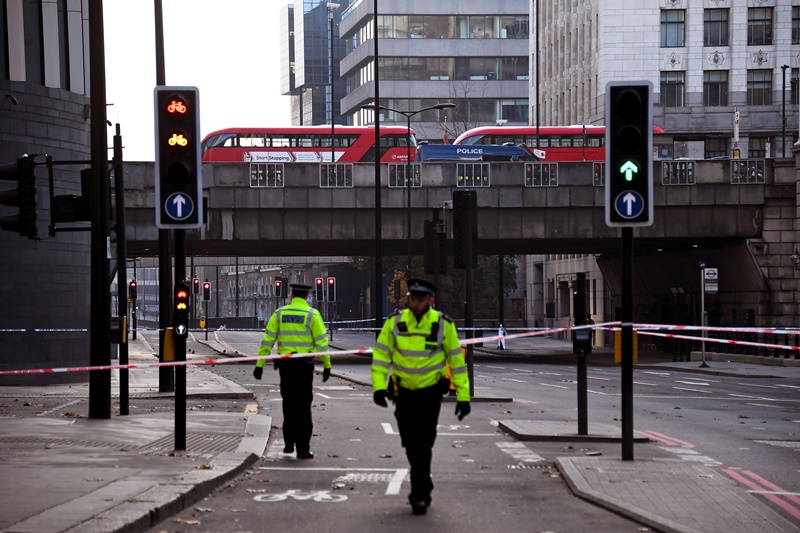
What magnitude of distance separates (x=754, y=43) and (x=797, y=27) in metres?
2.73

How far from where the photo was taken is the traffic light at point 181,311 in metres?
13.7

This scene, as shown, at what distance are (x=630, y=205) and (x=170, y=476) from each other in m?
5.23

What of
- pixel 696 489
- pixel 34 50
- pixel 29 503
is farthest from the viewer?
pixel 34 50

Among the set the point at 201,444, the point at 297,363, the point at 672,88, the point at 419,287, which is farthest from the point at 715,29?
the point at 419,287

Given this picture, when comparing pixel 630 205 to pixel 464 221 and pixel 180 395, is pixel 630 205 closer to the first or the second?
pixel 180 395

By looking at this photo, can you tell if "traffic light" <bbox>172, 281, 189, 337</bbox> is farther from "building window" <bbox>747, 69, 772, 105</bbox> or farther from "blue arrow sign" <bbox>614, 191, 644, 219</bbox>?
"building window" <bbox>747, 69, 772, 105</bbox>

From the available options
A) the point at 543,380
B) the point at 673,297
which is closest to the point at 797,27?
the point at 673,297

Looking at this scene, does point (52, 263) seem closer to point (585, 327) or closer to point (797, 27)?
point (585, 327)

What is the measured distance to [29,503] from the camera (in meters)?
9.66

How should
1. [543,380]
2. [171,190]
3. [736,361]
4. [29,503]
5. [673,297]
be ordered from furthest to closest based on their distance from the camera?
[673,297], [736,361], [543,380], [171,190], [29,503]

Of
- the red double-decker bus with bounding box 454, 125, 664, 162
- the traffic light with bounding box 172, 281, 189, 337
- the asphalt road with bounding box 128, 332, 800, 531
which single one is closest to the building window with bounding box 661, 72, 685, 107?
the red double-decker bus with bounding box 454, 125, 664, 162

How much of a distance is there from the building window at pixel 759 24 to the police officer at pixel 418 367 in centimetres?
7283

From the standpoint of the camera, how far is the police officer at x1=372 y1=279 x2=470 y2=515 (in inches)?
422

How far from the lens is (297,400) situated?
14195 millimetres
